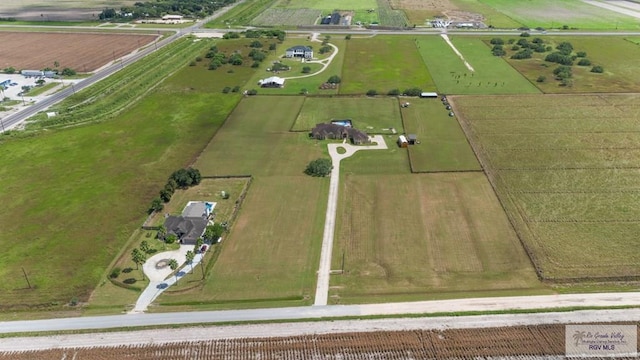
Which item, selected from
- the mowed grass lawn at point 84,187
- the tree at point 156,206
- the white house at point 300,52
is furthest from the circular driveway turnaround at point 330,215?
the white house at point 300,52

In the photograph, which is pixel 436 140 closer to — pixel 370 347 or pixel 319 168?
pixel 319 168

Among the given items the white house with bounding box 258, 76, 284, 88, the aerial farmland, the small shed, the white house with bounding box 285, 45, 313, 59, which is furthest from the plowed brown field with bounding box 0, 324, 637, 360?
the white house with bounding box 285, 45, 313, 59

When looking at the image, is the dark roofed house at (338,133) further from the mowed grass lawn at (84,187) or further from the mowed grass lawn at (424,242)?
the mowed grass lawn at (84,187)

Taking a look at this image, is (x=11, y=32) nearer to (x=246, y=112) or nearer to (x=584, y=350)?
(x=246, y=112)

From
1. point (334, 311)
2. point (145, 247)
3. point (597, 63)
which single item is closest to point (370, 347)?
point (334, 311)

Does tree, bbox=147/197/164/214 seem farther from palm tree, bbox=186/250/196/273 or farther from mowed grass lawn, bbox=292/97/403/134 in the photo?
mowed grass lawn, bbox=292/97/403/134

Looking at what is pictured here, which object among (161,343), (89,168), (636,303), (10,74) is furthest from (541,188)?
(10,74)
